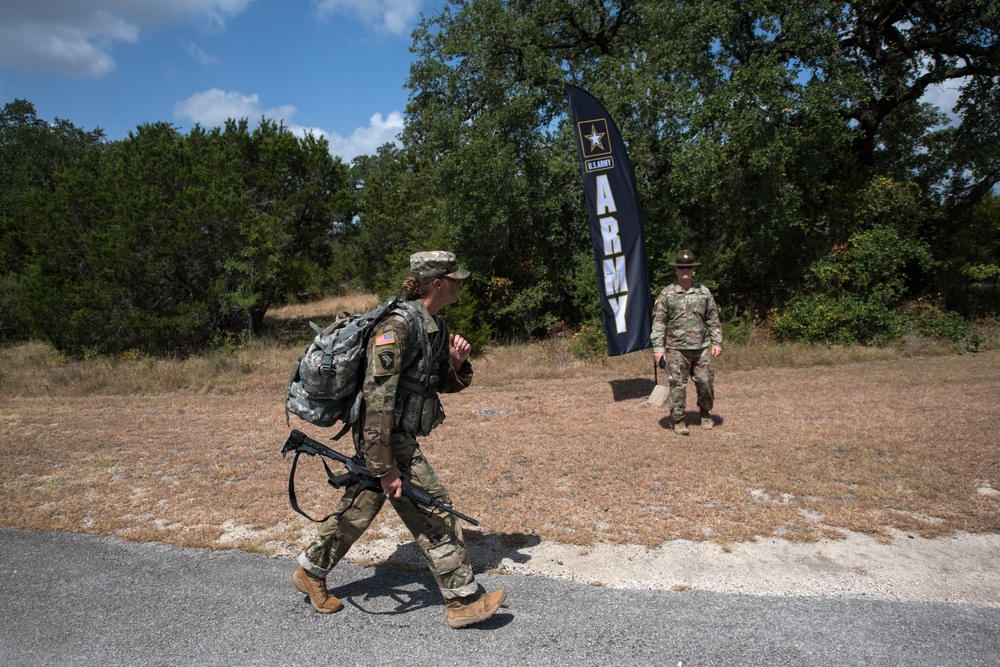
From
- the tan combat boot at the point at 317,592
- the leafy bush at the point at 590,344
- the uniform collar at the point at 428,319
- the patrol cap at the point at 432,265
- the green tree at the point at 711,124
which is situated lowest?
the tan combat boot at the point at 317,592

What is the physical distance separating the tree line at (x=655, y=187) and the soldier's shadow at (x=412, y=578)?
10.2m

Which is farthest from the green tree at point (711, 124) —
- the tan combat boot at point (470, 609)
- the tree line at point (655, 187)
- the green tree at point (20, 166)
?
the green tree at point (20, 166)

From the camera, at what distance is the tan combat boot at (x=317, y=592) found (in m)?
3.36

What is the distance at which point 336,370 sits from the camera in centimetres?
A: 313

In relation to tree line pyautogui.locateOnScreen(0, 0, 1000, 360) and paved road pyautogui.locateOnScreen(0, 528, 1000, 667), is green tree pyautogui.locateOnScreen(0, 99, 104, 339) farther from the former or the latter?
paved road pyautogui.locateOnScreen(0, 528, 1000, 667)

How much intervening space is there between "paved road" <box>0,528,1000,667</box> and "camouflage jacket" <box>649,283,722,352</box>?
3.76 m

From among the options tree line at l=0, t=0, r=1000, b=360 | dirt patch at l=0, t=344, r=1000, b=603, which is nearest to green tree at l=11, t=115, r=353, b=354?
tree line at l=0, t=0, r=1000, b=360

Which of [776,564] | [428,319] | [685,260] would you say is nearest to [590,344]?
[685,260]

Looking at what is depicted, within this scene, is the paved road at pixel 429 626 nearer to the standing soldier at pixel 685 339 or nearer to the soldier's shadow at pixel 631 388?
the standing soldier at pixel 685 339

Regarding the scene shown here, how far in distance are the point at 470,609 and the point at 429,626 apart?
25 cm

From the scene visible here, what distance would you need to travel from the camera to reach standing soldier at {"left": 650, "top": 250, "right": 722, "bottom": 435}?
272 inches

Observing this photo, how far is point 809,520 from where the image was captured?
4.48 meters

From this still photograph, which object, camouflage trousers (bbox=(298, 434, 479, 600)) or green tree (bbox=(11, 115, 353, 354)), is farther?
green tree (bbox=(11, 115, 353, 354))

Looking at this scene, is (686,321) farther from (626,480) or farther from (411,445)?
(411,445)
